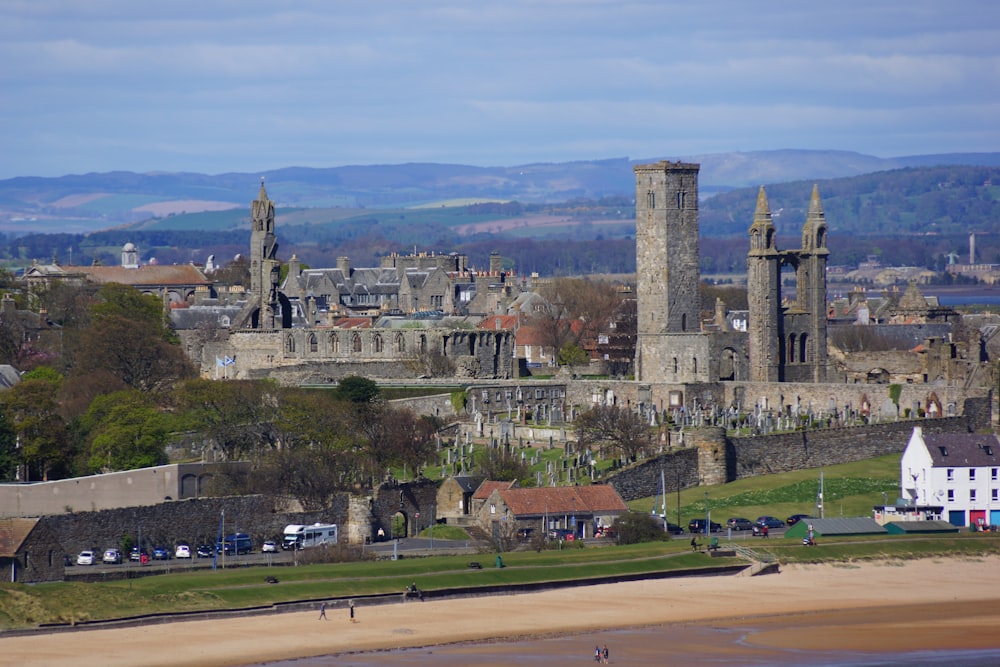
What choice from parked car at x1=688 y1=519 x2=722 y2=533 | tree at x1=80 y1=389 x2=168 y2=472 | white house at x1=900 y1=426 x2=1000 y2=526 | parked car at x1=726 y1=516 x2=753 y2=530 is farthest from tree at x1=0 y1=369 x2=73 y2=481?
white house at x1=900 y1=426 x2=1000 y2=526

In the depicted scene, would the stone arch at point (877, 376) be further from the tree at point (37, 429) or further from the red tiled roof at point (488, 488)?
the tree at point (37, 429)

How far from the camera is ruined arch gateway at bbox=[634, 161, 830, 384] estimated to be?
8675cm

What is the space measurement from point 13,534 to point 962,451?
3039 centimetres

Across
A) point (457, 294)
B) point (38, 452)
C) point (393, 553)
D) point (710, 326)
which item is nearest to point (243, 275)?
point (457, 294)

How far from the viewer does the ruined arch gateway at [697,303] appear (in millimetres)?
86750

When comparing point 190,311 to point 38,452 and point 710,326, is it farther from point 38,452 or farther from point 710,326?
point 38,452

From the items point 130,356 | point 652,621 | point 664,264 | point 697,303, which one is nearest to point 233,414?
point 130,356

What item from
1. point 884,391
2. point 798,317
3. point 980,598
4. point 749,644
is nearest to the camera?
point 749,644

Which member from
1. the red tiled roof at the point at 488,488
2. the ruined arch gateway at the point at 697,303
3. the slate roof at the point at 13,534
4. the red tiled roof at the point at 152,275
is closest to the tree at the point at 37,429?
the slate roof at the point at 13,534

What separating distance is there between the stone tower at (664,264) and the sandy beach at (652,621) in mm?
28777

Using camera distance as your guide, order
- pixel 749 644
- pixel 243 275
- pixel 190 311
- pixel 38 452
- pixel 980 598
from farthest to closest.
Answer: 1. pixel 243 275
2. pixel 190 311
3. pixel 38 452
4. pixel 980 598
5. pixel 749 644

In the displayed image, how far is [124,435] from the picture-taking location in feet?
234

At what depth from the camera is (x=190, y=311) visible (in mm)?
114875

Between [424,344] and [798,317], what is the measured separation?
18.5m
